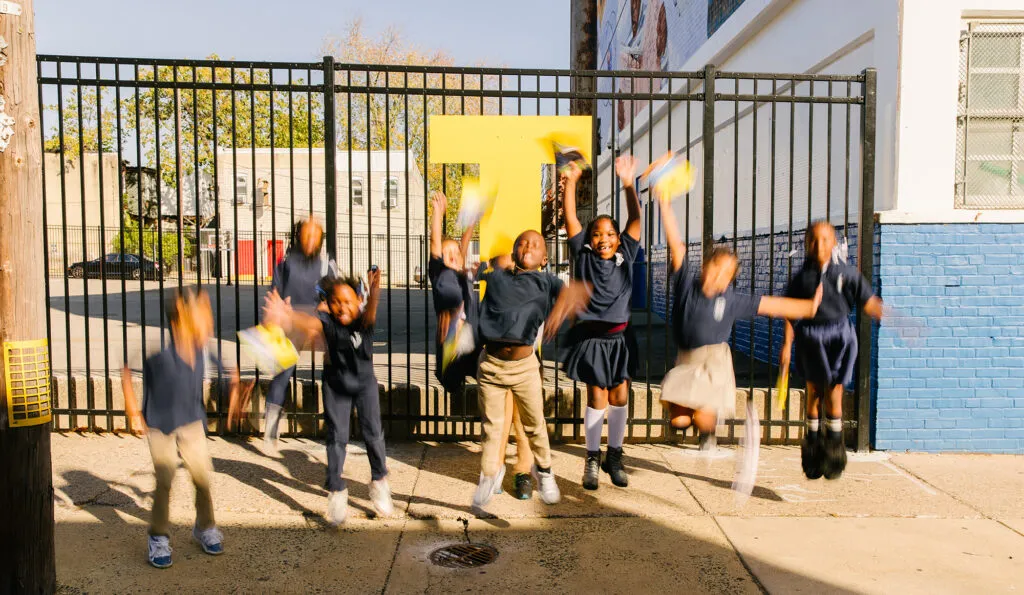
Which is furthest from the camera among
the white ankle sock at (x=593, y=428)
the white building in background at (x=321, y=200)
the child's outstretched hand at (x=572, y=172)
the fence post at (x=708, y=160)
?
the white building in background at (x=321, y=200)

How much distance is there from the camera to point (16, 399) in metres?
3.16

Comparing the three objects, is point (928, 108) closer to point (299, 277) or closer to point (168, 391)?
point (299, 277)

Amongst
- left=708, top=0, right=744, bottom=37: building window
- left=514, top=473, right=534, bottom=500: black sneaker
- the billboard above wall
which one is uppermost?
the billboard above wall

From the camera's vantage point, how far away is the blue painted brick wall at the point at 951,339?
5.71 m

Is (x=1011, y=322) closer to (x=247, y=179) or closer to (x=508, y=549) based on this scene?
(x=508, y=549)

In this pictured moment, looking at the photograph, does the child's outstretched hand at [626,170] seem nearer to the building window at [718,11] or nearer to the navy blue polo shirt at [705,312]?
the navy blue polo shirt at [705,312]

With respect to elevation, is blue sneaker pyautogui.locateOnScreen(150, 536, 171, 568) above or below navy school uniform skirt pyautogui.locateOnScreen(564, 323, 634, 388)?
below

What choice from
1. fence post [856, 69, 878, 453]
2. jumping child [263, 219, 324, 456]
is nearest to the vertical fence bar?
jumping child [263, 219, 324, 456]

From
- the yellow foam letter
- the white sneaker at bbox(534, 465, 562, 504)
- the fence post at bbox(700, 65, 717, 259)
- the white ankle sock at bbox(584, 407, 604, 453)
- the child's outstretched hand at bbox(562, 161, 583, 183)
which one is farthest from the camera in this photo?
the yellow foam letter

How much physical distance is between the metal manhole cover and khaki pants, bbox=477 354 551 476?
1.74 ft

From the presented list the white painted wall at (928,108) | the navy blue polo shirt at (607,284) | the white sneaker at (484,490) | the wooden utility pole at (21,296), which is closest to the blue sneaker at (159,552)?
the wooden utility pole at (21,296)

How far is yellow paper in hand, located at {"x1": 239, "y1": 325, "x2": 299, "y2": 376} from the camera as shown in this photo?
4.57 metres

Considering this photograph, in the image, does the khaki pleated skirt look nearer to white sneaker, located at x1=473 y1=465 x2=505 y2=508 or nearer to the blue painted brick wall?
white sneaker, located at x1=473 y1=465 x2=505 y2=508

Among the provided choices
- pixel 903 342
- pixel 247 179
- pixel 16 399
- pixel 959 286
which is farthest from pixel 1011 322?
pixel 247 179
